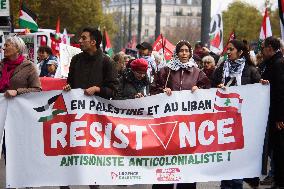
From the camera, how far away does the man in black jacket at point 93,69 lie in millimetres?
7134

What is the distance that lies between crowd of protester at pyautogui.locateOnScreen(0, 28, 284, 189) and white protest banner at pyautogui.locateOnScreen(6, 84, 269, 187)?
0.50ft

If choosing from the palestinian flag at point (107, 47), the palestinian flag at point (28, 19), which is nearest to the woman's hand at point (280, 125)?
the palestinian flag at point (28, 19)

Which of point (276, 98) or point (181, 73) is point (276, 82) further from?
point (181, 73)

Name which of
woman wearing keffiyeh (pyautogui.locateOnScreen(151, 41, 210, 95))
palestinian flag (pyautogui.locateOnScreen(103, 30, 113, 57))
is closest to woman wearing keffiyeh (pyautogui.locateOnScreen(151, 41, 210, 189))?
woman wearing keffiyeh (pyautogui.locateOnScreen(151, 41, 210, 95))

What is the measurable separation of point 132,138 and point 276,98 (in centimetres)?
182

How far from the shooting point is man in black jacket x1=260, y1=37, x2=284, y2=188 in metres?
7.89

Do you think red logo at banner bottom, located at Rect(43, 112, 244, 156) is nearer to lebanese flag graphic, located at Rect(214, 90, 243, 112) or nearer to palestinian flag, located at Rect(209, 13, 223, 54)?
lebanese flag graphic, located at Rect(214, 90, 243, 112)

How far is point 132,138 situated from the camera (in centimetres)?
702

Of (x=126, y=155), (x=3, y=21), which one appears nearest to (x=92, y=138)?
(x=126, y=155)

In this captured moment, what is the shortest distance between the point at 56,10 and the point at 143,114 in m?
34.1

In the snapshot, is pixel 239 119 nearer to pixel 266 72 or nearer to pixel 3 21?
pixel 266 72

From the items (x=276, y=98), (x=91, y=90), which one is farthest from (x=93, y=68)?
(x=276, y=98)

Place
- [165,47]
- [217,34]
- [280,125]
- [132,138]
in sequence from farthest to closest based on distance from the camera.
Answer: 1. [217,34]
2. [165,47]
3. [280,125]
4. [132,138]

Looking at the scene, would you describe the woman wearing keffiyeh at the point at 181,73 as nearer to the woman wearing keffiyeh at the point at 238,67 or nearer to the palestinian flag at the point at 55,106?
the woman wearing keffiyeh at the point at 238,67
